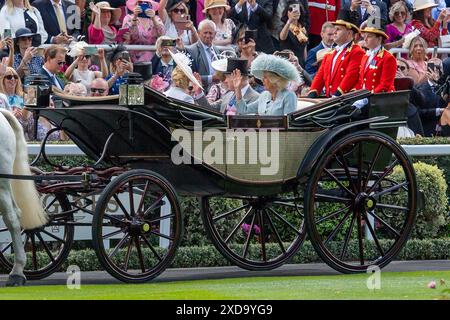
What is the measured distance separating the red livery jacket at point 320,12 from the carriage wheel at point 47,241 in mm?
7678

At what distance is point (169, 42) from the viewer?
1677 centimetres

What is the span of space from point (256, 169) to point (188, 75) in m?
1.33

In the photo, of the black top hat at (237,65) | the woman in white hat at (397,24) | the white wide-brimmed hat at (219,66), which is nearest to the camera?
the black top hat at (237,65)

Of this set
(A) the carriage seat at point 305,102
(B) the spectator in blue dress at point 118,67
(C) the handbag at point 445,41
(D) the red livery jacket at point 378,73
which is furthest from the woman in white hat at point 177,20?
(A) the carriage seat at point 305,102

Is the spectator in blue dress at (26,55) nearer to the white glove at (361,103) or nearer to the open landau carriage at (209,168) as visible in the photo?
the open landau carriage at (209,168)

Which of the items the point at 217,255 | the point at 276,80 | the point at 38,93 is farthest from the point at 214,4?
the point at 38,93

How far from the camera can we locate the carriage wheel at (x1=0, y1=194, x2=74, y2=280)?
12531mm

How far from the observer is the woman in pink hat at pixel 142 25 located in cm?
1756

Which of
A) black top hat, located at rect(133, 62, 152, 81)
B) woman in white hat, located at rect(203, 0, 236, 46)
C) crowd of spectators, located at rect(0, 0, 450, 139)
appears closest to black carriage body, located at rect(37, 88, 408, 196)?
black top hat, located at rect(133, 62, 152, 81)

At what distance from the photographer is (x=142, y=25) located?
17.7 m

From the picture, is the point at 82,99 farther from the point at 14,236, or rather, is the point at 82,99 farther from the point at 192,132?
the point at 14,236

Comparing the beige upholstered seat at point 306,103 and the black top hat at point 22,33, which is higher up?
the black top hat at point 22,33
